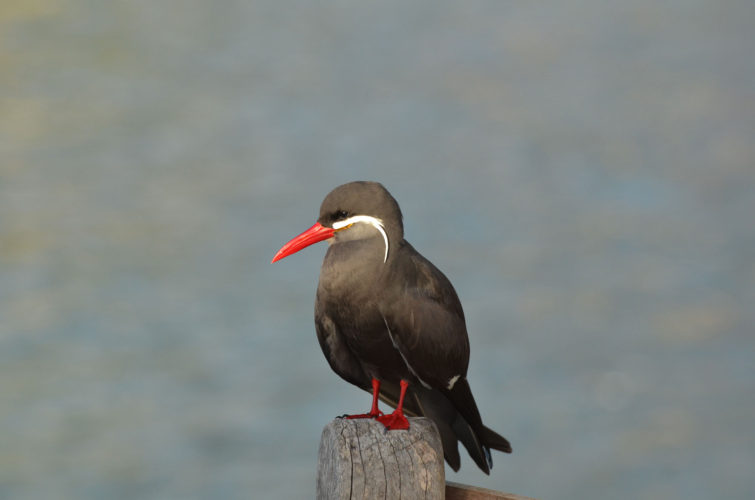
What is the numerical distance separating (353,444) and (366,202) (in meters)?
1.50

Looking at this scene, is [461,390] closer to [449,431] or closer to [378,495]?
[449,431]

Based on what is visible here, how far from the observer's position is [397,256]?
16.0 feet

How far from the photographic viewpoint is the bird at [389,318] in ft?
15.8

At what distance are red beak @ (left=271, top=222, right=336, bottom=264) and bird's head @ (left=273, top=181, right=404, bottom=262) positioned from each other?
0.26ft

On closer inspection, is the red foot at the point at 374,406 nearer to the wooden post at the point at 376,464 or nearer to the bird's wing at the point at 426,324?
the bird's wing at the point at 426,324

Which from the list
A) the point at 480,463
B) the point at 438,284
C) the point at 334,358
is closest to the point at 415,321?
the point at 438,284

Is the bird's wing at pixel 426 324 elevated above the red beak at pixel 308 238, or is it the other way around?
the red beak at pixel 308 238

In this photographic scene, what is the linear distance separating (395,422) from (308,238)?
1278 mm

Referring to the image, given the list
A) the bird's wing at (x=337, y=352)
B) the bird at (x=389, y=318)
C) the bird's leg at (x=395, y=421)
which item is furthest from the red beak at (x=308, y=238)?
the bird's leg at (x=395, y=421)

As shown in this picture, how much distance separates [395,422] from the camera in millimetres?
4434

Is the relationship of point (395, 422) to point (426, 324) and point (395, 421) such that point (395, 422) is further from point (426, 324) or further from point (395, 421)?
point (426, 324)

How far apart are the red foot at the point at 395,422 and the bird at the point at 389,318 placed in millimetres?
22

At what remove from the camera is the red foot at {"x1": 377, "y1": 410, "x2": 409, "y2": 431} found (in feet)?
14.2

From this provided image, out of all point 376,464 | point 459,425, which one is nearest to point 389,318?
point 459,425
